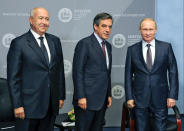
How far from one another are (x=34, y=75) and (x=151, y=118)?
4.68 feet

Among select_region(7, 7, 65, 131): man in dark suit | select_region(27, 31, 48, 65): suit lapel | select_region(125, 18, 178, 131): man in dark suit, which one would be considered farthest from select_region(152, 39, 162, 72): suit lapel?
select_region(27, 31, 48, 65): suit lapel

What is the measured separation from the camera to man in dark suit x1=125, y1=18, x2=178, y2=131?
8.89 ft

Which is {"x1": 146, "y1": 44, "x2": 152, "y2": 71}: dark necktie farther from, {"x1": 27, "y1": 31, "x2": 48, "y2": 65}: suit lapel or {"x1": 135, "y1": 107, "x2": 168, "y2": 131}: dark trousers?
{"x1": 27, "y1": 31, "x2": 48, "y2": 65}: suit lapel

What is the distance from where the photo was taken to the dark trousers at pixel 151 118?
2.76m

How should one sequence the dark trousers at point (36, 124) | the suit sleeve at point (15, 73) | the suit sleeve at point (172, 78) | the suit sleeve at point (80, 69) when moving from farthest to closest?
1. the suit sleeve at point (172, 78)
2. the suit sleeve at point (80, 69)
3. the dark trousers at point (36, 124)
4. the suit sleeve at point (15, 73)

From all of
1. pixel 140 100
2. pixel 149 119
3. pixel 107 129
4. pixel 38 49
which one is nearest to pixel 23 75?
pixel 38 49

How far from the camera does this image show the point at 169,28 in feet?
15.1

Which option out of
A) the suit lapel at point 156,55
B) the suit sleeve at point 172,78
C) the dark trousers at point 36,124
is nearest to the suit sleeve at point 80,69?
the dark trousers at point 36,124

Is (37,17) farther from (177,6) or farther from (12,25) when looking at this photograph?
(177,6)

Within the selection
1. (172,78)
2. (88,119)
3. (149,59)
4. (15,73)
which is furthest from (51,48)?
(172,78)

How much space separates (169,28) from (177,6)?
43cm

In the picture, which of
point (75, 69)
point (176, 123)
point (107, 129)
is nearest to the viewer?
point (75, 69)

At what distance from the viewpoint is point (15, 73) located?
230cm

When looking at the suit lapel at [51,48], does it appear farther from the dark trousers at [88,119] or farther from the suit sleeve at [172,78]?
the suit sleeve at [172,78]
